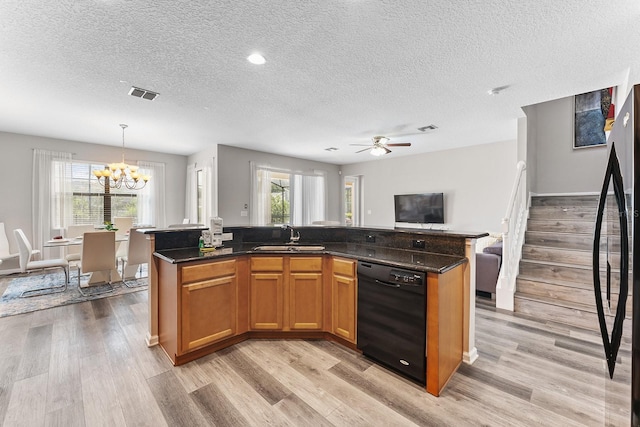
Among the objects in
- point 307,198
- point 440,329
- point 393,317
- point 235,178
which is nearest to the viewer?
point 440,329

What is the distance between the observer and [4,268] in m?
5.14

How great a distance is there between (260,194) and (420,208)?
3.91 metres

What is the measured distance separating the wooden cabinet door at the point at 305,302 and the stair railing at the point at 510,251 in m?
2.49

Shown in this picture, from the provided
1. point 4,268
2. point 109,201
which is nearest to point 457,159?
point 109,201

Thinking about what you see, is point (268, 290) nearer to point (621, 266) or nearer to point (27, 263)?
point (621, 266)

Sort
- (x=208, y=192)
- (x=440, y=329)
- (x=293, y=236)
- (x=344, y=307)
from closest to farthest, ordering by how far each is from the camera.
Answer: (x=440, y=329), (x=344, y=307), (x=293, y=236), (x=208, y=192)

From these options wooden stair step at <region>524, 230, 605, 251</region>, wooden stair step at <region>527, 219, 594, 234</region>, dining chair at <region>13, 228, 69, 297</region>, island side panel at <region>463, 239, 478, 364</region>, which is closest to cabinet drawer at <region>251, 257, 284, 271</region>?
island side panel at <region>463, 239, 478, 364</region>

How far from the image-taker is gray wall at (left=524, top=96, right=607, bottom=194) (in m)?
5.04

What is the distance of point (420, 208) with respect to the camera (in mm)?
6797

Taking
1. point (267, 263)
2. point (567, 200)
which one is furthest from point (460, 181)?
point (267, 263)

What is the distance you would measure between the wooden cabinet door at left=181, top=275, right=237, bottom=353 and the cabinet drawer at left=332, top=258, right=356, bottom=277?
0.97 meters

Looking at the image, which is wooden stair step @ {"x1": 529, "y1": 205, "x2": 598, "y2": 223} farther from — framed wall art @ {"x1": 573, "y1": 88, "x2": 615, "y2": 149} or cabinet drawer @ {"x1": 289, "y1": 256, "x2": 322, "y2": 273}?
cabinet drawer @ {"x1": 289, "y1": 256, "x2": 322, "y2": 273}

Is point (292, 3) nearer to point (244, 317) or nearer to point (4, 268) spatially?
point (244, 317)

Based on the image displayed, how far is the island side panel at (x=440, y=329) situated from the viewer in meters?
1.97
